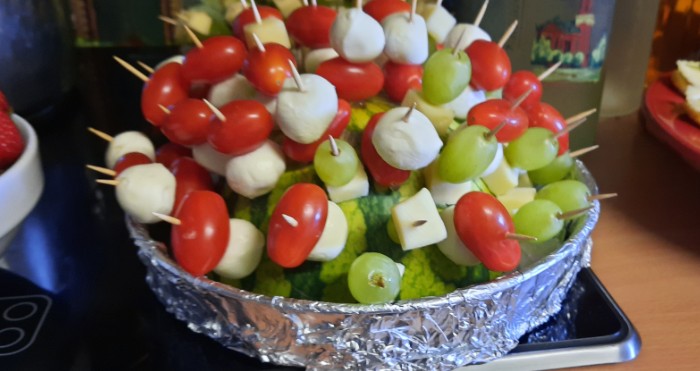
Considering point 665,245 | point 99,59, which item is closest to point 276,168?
point 665,245

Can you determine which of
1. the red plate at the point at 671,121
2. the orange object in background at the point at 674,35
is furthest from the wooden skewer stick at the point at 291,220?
the orange object in background at the point at 674,35

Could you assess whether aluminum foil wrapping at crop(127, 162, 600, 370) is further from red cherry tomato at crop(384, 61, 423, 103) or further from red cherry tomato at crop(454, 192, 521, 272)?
red cherry tomato at crop(384, 61, 423, 103)

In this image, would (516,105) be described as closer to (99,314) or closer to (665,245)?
(665,245)

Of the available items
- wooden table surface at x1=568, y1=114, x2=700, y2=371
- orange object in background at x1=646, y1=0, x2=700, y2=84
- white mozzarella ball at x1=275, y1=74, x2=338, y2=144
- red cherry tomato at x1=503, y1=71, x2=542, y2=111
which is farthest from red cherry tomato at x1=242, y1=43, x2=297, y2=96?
orange object in background at x1=646, y1=0, x2=700, y2=84

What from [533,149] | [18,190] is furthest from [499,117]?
[18,190]

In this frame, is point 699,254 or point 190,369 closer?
point 190,369

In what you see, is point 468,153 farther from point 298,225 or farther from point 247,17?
point 247,17
